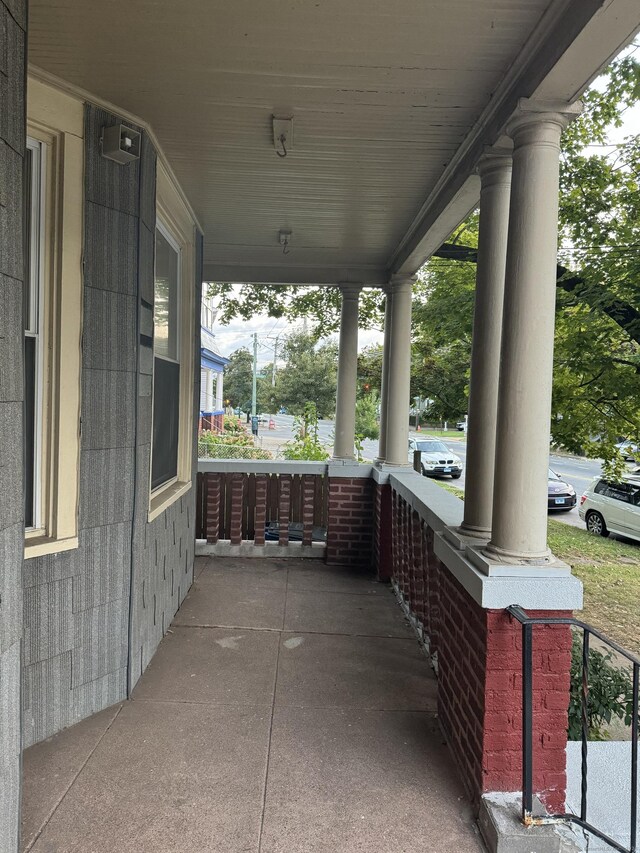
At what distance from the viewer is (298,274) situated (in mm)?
5660

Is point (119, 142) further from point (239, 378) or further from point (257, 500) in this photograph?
point (239, 378)

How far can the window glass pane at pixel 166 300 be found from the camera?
3.56m

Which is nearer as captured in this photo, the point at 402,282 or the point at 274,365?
the point at 402,282

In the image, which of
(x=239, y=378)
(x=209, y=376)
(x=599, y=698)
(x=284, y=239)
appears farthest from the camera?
(x=239, y=378)

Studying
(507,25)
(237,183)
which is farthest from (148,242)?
(507,25)

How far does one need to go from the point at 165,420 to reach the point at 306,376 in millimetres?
23307

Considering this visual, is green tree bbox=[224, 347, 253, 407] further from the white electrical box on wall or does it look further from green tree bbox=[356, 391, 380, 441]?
the white electrical box on wall

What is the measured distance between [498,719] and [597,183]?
574cm

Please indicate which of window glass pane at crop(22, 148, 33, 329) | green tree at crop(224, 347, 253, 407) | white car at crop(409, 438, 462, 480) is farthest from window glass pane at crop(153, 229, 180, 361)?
green tree at crop(224, 347, 253, 407)

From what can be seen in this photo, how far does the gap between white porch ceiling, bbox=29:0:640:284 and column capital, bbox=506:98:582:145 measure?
5 centimetres

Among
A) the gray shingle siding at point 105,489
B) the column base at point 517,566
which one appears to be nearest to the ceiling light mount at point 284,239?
the gray shingle siding at point 105,489

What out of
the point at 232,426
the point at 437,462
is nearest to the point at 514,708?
the point at 232,426

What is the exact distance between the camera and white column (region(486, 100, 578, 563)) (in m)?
2.23

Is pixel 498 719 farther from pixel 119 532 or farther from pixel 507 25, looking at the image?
pixel 507 25
